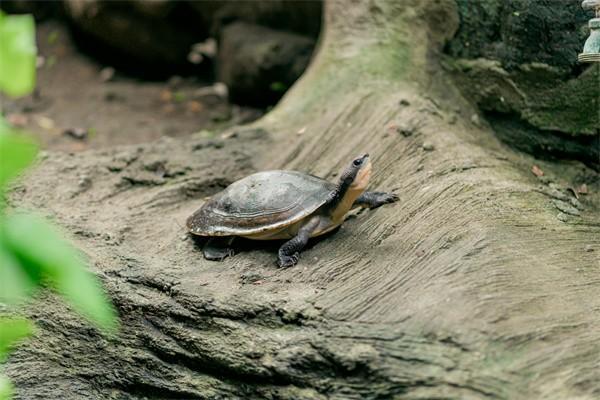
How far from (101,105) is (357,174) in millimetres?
5622

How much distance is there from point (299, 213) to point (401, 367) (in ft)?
3.71

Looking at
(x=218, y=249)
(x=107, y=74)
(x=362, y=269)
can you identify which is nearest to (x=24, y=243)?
(x=362, y=269)

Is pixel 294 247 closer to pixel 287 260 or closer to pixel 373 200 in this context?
pixel 287 260

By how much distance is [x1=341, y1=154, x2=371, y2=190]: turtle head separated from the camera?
11.5ft

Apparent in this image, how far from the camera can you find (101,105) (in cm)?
835

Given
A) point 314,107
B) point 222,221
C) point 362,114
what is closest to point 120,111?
point 314,107

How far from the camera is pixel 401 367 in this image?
259 cm

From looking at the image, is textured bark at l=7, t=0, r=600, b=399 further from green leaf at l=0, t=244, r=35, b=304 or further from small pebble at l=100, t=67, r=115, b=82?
small pebble at l=100, t=67, r=115, b=82

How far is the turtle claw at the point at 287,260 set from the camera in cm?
342

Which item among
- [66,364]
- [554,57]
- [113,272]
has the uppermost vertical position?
[554,57]

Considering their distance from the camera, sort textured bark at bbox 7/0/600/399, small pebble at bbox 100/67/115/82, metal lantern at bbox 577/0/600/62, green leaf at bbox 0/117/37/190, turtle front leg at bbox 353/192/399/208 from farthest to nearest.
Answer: small pebble at bbox 100/67/115/82 → turtle front leg at bbox 353/192/399/208 → metal lantern at bbox 577/0/600/62 → textured bark at bbox 7/0/600/399 → green leaf at bbox 0/117/37/190

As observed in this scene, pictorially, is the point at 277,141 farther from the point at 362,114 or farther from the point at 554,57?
the point at 554,57

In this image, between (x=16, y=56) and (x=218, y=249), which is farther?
(x=218, y=249)

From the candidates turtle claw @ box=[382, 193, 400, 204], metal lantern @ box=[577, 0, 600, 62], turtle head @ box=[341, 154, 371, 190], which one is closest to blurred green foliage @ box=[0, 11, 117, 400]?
turtle head @ box=[341, 154, 371, 190]
